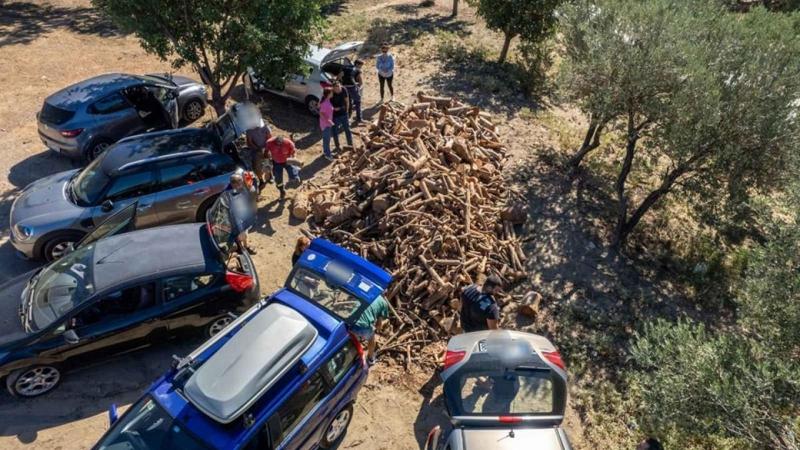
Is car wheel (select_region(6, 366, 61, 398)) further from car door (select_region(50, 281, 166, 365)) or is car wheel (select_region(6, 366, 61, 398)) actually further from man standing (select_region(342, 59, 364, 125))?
man standing (select_region(342, 59, 364, 125))

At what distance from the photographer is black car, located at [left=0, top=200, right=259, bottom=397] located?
7.40m

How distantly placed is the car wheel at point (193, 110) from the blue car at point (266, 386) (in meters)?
9.05

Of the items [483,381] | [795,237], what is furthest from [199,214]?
[795,237]

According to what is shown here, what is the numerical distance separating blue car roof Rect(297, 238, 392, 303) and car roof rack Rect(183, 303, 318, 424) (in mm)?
1110

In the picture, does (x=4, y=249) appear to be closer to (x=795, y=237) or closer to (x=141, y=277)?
(x=141, y=277)

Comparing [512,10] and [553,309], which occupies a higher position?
[512,10]

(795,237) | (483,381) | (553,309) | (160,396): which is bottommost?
(553,309)

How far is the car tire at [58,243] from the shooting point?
9.50 meters

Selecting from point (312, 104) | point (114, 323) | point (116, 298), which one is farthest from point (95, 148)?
point (114, 323)

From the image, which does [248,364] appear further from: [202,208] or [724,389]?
[724,389]

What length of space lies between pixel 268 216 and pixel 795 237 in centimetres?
959

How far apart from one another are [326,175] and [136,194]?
448 centimetres

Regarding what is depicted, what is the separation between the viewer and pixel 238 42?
12.2 m

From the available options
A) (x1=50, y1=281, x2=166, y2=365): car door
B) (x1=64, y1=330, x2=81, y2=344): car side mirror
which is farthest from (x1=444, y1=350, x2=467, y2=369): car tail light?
(x1=64, y1=330, x2=81, y2=344): car side mirror
